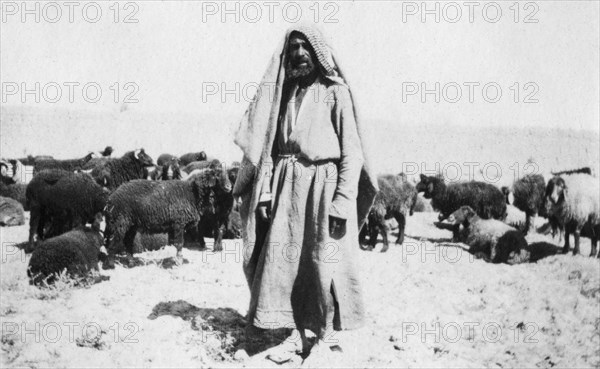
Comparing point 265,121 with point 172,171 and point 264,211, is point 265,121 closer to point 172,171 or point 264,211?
point 264,211

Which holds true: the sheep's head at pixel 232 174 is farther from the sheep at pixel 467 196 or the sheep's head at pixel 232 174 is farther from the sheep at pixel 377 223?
the sheep at pixel 467 196

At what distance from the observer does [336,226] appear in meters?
4.62

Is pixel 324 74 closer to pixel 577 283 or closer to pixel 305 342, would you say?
pixel 305 342

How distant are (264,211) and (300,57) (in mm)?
1353

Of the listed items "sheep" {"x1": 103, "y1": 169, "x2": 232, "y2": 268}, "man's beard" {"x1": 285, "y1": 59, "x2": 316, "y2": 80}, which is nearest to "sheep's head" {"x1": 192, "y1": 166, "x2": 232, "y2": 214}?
"sheep" {"x1": 103, "y1": 169, "x2": 232, "y2": 268}

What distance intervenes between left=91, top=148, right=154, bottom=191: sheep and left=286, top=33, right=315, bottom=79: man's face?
20.3ft

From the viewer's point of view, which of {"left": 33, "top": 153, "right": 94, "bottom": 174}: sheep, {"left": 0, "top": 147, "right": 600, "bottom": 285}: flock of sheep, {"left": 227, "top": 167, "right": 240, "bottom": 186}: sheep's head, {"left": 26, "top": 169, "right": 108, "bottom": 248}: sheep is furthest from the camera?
{"left": 33, "top": 153, "right": 94, "bottom": 174}: sheep

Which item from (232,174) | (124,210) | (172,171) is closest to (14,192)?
(172,171)

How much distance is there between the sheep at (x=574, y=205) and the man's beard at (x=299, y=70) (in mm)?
7918

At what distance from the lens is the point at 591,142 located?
3328 centimetres

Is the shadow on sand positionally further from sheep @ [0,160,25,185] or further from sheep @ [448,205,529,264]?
sheep @ [0,160,25,185]

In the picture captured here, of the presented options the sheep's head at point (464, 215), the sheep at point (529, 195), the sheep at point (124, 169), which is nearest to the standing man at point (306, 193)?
the sheep at point (124, 169)

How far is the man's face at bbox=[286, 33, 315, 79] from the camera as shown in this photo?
473 centimetres

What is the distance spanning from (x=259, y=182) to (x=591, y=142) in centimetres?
3350
